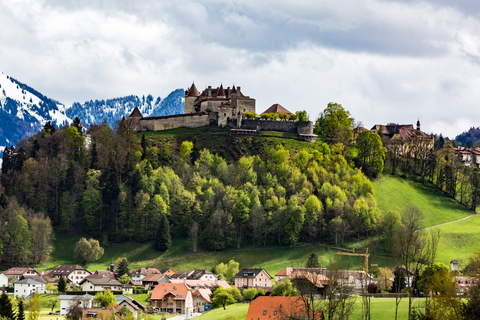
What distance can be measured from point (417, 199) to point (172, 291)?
205ft

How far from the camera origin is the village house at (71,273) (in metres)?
108

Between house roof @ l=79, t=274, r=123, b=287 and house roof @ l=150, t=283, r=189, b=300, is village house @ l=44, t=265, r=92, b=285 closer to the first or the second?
house roof @ l=79, t=274, r=123, b=287

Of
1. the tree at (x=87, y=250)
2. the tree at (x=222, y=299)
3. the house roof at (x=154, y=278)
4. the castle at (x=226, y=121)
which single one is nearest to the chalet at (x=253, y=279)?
the tree at (x=222, y=299)

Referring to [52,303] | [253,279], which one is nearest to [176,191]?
[253,279]

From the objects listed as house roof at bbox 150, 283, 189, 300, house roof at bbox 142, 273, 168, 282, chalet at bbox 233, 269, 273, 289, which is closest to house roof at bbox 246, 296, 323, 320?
house roof at bbox 150, 283, 189, 300

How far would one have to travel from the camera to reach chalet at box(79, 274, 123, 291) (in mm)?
100625

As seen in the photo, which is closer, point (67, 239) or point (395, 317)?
point (395, 317)

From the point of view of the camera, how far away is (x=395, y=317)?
206ft

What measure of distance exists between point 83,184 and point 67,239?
1197cm

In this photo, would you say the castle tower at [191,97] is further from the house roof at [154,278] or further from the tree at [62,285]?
the tree at [62,285]

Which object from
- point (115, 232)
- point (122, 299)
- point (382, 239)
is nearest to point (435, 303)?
point (122, 299)

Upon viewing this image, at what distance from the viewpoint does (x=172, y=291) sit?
9556 centimetres

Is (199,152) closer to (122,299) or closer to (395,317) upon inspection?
(122,299)

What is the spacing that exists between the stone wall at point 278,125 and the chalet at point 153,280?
159 feet
